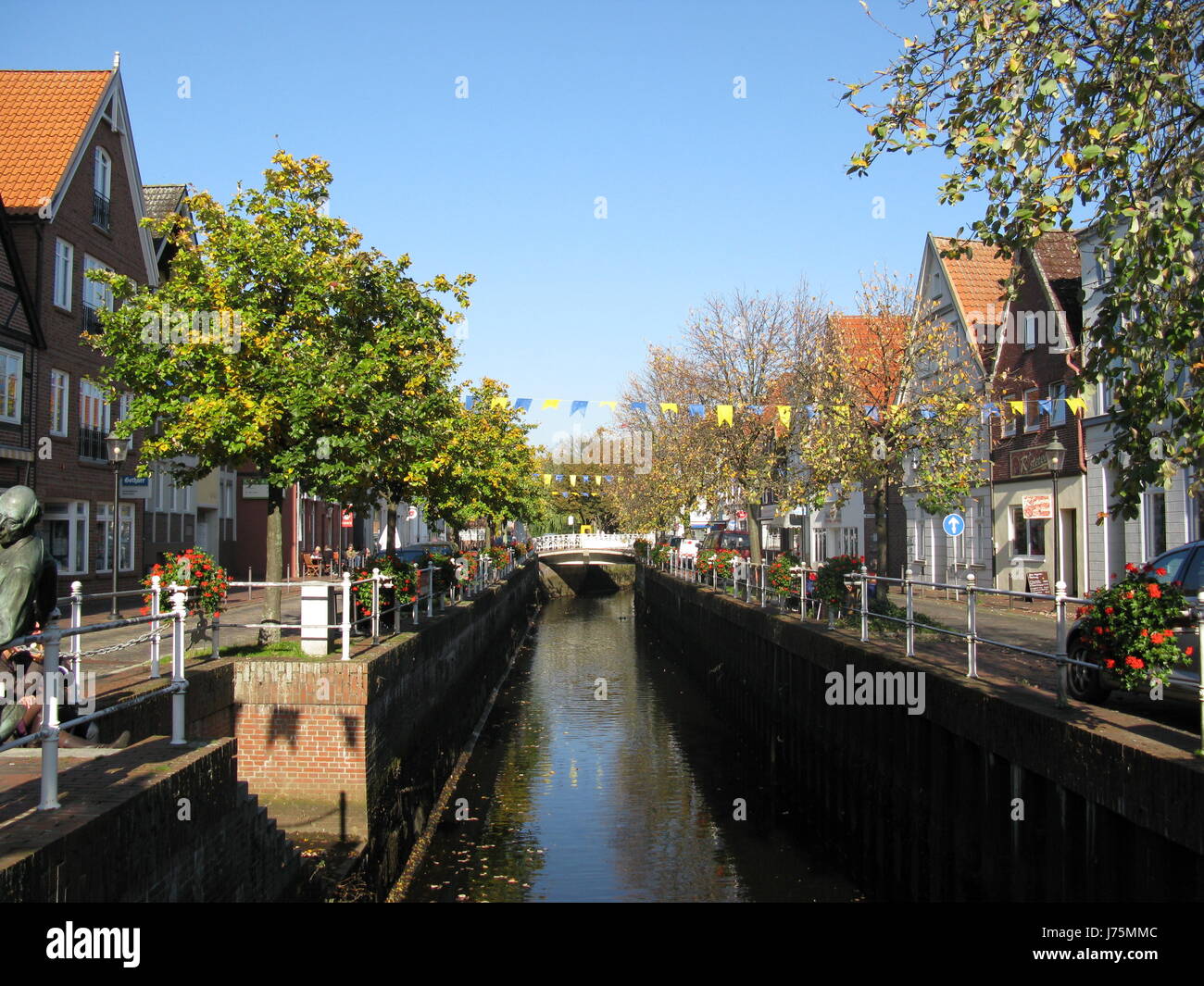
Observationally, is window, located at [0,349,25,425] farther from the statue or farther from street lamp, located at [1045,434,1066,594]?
street lamp, located at [1045,434,1066,594]

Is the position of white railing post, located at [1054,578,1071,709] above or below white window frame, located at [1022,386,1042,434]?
below

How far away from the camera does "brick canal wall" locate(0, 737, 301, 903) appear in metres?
4.83

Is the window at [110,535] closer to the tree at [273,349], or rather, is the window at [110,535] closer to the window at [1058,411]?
the tree at [273,349]

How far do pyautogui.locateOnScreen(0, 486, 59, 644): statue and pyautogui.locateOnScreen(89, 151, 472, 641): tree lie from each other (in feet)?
23.7

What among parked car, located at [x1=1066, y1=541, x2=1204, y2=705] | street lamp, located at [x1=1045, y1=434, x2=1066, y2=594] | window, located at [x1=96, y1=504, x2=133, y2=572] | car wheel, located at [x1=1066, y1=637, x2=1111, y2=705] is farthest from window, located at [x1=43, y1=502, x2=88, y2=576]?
parked car, located at [x1=1066, y1=541, x2=1204, y2=705]

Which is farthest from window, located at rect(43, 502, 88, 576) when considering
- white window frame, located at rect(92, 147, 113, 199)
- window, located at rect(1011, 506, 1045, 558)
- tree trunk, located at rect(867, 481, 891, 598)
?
window, located at rect(1011, 506, 1045, 558)

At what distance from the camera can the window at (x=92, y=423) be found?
89.8 feet

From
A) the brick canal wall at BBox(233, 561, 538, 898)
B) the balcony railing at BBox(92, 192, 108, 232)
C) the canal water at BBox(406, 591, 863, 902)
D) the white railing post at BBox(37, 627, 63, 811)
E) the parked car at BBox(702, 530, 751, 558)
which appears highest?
the balcony railing at BBox(92, 192, 108, 232)

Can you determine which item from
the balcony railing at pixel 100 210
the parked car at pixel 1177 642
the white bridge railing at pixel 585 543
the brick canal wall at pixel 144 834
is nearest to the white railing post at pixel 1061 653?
the parked car at pixel 1177 642

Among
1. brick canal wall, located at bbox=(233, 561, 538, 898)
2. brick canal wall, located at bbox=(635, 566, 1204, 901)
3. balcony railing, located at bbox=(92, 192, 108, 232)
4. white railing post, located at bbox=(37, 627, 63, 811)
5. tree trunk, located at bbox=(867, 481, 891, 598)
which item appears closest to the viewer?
white railing post, located at bbox=(37, 627, 63, 811)

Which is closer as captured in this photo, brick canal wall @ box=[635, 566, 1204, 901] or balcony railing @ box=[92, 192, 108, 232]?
Answer: brick canal wall @ box=[635, 566, 1204, 901]

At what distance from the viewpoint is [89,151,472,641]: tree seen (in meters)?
14.2

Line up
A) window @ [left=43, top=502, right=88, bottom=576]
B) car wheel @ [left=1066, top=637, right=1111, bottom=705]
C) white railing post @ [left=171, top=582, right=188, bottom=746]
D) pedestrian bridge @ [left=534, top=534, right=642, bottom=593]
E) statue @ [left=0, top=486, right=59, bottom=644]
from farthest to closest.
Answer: pedestrian bridge @ [left=534, top=534, right=642, bottom=593], window @ [left=43, top=502, right=88, bottom=576], car wheel @ [left=1066, top=637, right=1111, bottom=705], white railing post @ [left=171, top=582, right=188, bottom=746], statue @ [left=0, top=486, right=59, bottom=644]
